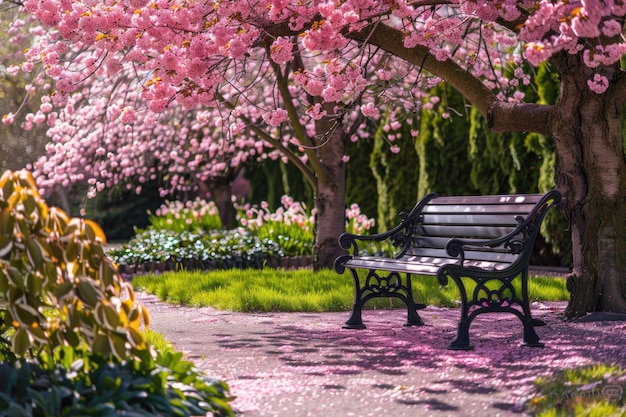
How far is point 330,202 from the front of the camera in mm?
11359

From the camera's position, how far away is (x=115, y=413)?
3.49 m

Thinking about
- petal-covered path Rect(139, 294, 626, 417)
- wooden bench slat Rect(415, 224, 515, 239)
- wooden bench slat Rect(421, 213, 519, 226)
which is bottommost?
petal-covered path Rect(139, 294, 626, 417)

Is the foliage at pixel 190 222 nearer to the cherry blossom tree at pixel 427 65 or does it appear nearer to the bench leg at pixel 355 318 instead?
the cherry blossom tree at pixel 427 65

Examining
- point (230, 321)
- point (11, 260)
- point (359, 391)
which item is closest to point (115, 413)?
point (11, 260)

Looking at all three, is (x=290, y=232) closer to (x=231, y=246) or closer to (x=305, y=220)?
(x=305, y=220)

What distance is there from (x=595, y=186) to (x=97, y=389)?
4.88 m

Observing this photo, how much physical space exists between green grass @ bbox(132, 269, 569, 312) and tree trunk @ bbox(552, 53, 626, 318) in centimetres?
198

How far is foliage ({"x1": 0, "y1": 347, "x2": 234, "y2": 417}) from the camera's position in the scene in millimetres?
3555

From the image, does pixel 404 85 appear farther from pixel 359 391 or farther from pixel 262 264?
pixel 359 391

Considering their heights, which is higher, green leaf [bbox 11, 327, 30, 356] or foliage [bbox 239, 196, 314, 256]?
foliage [bbox 239, 196, 314, 256]

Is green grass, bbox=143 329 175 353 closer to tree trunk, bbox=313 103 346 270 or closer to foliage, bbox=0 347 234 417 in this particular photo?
foliage, bbox=0 347 234 417

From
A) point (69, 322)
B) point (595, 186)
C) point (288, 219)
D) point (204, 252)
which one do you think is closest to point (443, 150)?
point (288, 219)

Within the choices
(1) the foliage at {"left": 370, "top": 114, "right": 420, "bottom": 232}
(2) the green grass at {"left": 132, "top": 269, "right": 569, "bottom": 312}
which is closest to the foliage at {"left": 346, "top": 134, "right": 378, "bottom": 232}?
(1) the foliage at {"left": 370, "top": 114, "right": 420, "bottom": 232}

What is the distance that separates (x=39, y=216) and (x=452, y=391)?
95.3 inches
